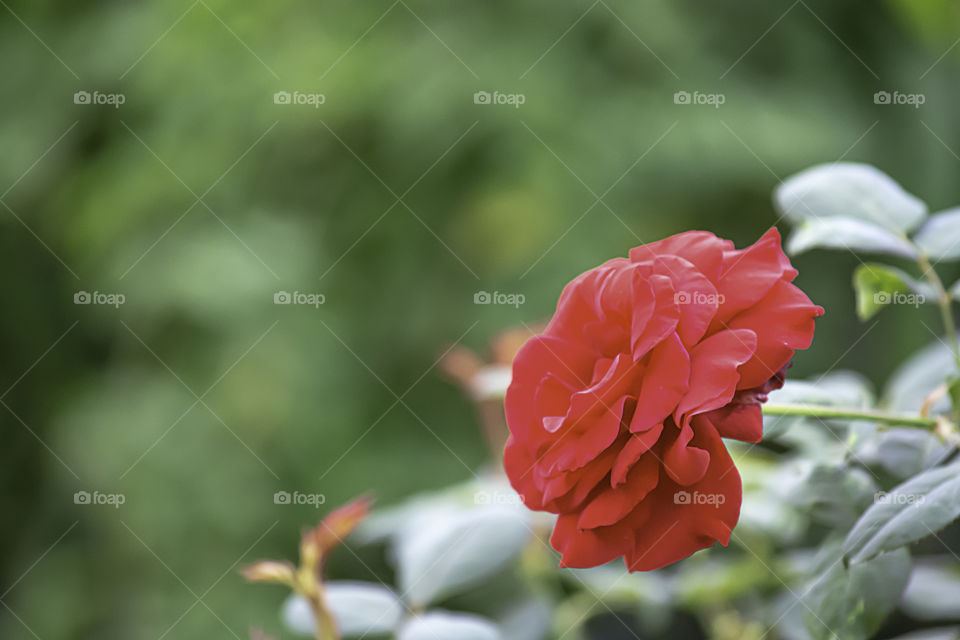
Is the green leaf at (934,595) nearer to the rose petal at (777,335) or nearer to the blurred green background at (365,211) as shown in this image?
the rose petal at (777,335)

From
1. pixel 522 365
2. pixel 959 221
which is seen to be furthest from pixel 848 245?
pixel 522 365

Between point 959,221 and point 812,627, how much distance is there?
0.21m

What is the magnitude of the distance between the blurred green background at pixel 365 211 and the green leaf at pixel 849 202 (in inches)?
24.5

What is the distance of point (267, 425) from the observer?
1.12m

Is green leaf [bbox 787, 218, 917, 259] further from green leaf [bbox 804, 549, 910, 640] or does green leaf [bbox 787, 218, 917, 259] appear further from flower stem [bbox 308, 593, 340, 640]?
flower stem [bbox 308, 593, 340, 640]

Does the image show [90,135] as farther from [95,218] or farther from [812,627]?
[812,627]

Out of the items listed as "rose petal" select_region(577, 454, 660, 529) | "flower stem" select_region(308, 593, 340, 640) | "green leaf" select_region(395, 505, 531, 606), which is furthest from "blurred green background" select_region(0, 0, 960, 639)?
"rose petal" select_region(577, 454, 660, 529)

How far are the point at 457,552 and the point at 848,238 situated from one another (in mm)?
281

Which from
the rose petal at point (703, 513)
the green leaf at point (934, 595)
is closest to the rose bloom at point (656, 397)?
the rose petal at point (703, 513)

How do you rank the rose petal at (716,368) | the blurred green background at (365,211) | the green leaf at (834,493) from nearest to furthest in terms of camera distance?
1. the rose petal at (716,368)
2. the green leaf at (834,493)
3. the blurred green background at (365,211)

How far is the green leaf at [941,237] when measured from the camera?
0.38 m

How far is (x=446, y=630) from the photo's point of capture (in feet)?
1.37

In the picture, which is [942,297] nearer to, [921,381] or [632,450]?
[921,381]

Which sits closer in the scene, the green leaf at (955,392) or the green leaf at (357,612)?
the green leaf at (955,392)
